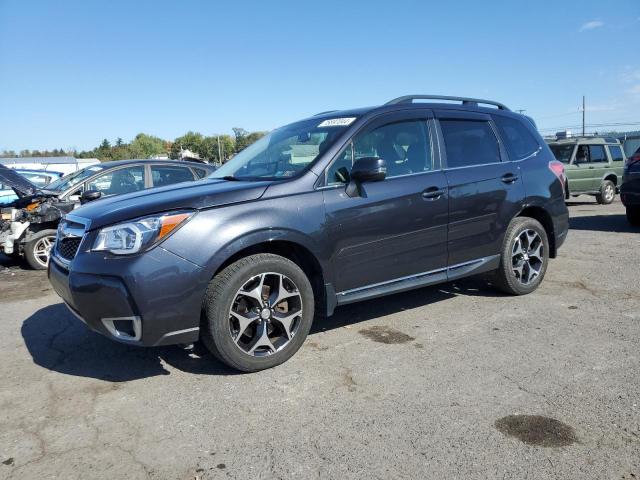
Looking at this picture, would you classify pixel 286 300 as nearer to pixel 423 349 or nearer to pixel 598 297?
pixel 423 349

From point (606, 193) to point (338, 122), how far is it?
1329 cm

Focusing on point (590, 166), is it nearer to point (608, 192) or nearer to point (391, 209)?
point (608, 192)

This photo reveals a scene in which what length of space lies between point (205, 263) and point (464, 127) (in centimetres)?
288

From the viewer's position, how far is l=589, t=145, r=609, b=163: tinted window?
14.4 m

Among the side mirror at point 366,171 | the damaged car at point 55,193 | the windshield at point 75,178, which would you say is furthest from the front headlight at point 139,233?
the windshield at point 75,178

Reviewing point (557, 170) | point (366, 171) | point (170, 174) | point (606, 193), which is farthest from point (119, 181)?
point (606, 193)

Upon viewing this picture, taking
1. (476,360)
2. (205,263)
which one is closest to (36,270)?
(205,263)

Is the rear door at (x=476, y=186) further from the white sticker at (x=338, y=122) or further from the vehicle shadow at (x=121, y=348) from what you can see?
the white sticker at (x=338, y=122)

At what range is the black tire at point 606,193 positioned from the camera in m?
14.5

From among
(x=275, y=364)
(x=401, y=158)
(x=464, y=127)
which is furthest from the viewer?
(x=464, y=127)

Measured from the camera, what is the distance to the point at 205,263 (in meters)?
3.19

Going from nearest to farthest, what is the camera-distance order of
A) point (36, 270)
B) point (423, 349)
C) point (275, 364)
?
point (275, 364) → point (423, 349) → point (36, 270)

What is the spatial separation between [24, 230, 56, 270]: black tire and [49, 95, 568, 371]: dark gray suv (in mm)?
4565

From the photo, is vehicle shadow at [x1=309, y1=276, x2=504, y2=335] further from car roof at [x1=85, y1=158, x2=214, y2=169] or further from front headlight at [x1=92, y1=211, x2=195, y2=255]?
car roof at [x1=85, y1=158, x2=214, y2=169]
